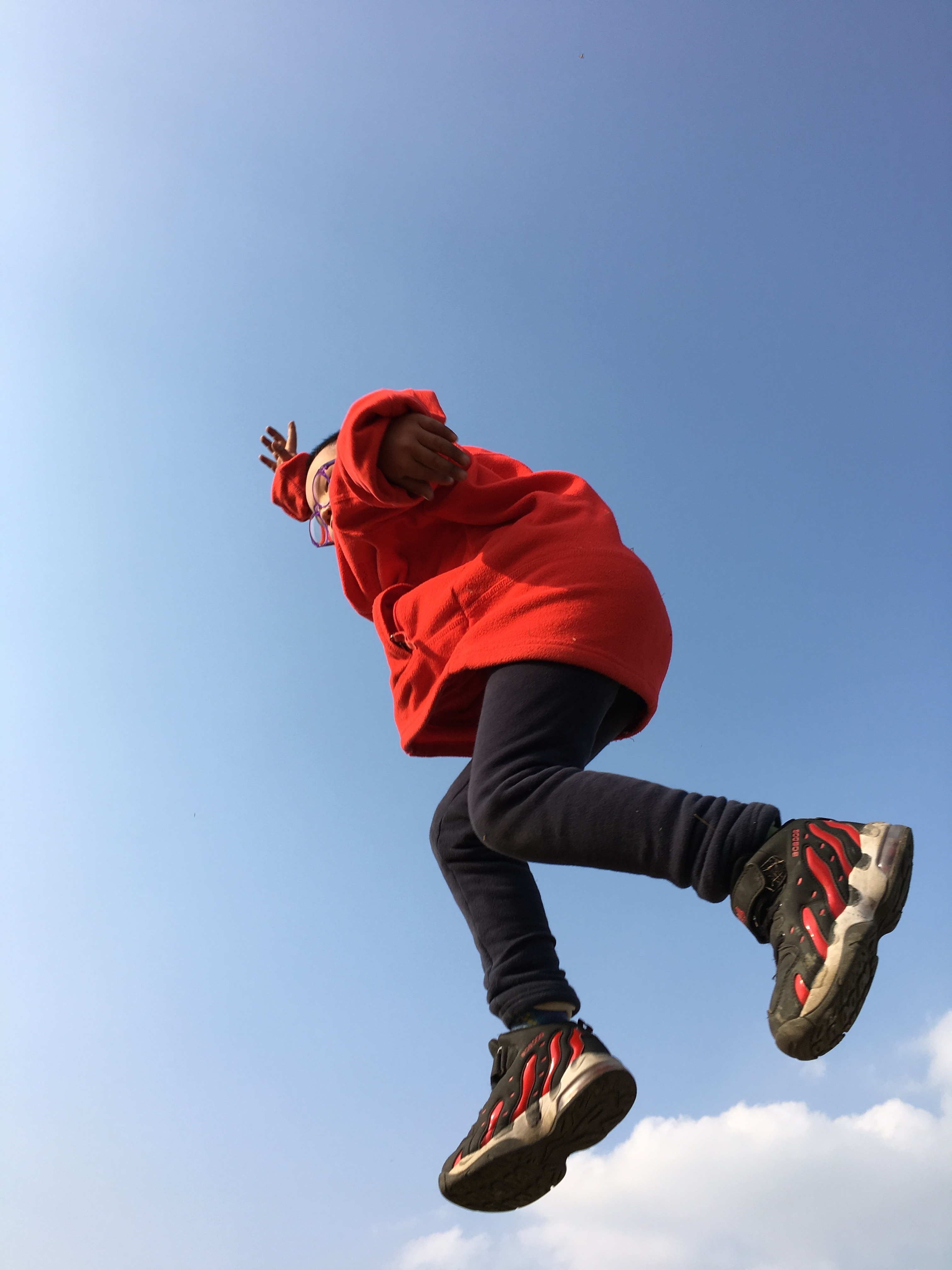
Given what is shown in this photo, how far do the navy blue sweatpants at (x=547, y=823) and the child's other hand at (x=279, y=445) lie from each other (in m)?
0.99

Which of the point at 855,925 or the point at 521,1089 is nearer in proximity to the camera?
the point at 855,925

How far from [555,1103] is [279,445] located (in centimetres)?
170

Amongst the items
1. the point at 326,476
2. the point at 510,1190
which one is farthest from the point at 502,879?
the point at 326,476

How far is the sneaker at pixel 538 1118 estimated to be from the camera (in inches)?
58.9

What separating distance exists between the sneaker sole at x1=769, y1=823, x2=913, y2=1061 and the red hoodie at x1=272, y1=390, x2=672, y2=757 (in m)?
0.56

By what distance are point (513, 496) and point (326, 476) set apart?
52 centimetres

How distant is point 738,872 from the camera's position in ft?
4.35

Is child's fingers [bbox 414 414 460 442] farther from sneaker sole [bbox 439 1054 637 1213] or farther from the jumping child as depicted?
sneaker sole [bbox 439 1054 637 1213]

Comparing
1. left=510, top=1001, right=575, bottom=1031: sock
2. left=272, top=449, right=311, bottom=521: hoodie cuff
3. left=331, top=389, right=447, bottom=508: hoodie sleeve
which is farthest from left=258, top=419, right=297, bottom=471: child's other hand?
left=510, top=1001, right=575, bottom=1031: sock

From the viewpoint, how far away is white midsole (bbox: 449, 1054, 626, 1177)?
1.49m

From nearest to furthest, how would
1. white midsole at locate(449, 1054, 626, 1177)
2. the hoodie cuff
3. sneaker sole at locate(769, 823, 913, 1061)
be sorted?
sneaker sole at locate(769, 823, 913, 1061) < white midsole at locate(449, 1054, 626, 1177) < the hoodie cuff

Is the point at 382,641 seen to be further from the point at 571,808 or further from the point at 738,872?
the point at 738,872

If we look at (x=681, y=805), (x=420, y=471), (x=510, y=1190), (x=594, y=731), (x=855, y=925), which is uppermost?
(x=420, y=471)

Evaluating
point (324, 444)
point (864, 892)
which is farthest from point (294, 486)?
point (864, 892)
